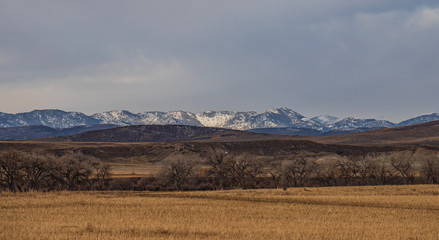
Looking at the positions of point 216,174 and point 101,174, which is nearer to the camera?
point 101,174

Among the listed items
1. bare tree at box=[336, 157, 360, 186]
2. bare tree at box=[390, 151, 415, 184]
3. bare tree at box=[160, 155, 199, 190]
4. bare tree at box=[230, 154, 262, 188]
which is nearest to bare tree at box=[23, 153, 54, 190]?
bare tree at box=[160, 155, 199, 190]

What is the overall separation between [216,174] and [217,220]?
66929mm

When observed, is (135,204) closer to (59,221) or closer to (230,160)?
(59,221)

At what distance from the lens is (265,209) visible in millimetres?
44688

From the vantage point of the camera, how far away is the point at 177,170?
93.5m

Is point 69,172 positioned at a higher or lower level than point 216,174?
higher

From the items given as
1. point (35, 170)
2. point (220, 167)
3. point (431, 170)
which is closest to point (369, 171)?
point (431, 170)

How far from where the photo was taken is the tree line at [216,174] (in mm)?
85438

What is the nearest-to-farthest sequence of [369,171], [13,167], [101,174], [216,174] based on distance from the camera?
[13,167]
[101,174]
[369,171]
[216,174]

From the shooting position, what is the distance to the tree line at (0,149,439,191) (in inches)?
3364

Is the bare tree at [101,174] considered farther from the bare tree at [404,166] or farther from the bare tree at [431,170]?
the bare tree at [431,170]

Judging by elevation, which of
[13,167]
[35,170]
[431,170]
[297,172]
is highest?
[13,167]

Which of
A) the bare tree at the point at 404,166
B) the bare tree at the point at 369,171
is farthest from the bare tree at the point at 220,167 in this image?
the bare tree at the point at 404,166

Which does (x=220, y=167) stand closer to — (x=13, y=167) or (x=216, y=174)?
(x=216, y=174)
